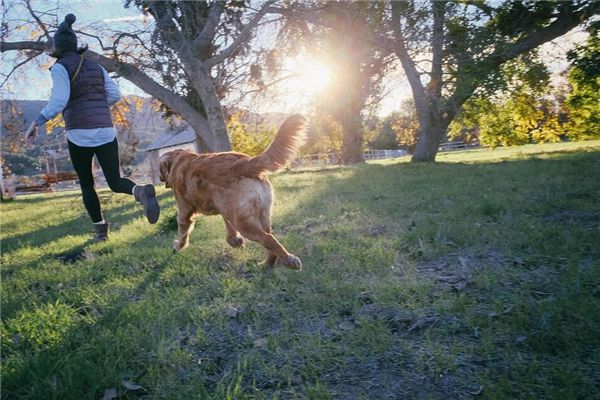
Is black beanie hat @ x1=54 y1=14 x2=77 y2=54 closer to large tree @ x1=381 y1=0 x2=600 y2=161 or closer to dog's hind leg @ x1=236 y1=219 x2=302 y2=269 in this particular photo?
dog's hind leg @ x1=236 y1=219 x2=302 y2=269

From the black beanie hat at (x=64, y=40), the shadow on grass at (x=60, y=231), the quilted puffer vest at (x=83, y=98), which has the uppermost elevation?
the black beanie hat at (x=64, y=40)

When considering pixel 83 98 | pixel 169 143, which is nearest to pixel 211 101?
pixel 83 98

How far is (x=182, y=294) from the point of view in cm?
312

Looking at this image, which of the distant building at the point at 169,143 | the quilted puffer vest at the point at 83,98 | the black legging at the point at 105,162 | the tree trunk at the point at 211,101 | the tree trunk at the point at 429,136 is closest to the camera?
the quilted puffer vest at the point at 83,98

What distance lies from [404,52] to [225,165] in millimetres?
8348

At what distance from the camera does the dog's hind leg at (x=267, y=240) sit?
327 centimetres

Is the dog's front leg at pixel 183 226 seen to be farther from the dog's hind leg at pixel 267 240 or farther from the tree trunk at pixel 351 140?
the tree trunk at pixel 351 140

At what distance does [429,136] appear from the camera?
1659 centimetres

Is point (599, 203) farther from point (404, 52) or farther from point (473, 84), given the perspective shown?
point (473, 84)

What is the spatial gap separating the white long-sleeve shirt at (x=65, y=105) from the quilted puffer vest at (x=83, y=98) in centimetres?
8

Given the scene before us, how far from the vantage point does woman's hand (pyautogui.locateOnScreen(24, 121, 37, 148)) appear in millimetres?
4168

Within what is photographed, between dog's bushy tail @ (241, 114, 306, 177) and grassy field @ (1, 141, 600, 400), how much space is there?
36.8 inches

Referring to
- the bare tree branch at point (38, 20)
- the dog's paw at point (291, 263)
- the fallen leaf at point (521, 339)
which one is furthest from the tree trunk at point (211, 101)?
the fallen leaf at point (521, 339)

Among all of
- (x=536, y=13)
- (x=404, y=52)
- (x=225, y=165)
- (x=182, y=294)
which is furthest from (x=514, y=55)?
(x=182, y=294)
